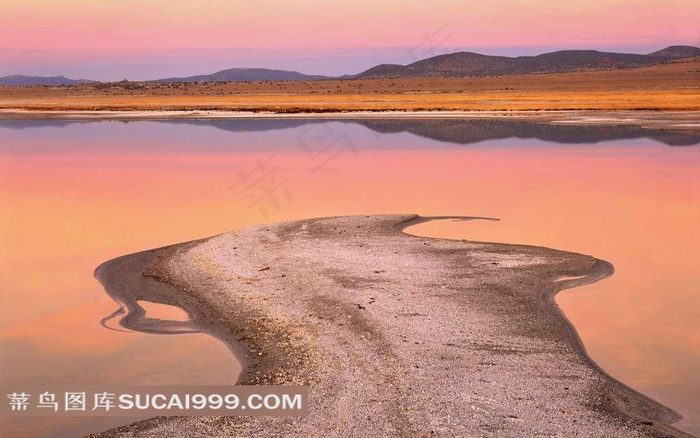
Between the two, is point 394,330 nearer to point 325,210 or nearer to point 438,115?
point 325,210

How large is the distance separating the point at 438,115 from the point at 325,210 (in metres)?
39.1

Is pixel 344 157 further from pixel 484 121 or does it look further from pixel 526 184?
pixel 484 121

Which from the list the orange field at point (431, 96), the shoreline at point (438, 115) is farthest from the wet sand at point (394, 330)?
the orange field at point (431, 96)

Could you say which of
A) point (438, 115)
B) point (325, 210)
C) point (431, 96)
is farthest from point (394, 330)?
point (431, 96)

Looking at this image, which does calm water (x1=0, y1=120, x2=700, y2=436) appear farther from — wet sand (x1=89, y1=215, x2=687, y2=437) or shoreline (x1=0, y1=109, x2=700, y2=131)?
shoreline (x1=0, y1=109, x2=700, y2=131)

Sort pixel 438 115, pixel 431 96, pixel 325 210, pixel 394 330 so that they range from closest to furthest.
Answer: pixel 394 330 → pixel 325 210 → pixel 438 115 → pixel 431 96

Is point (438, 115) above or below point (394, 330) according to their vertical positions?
above

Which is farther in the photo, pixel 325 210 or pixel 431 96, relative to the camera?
pixel 431 96

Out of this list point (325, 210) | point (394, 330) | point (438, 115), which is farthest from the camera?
point (438, 115)

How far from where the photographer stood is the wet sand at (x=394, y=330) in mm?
7918

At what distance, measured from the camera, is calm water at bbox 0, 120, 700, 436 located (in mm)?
10125

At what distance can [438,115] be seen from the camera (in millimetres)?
58531

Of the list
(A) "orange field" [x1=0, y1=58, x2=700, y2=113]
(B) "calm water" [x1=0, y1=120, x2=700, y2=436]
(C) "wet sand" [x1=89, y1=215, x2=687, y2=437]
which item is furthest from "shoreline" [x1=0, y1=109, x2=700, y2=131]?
(C) "wet sand" [x1=89, y1=215, x2=687, y2=437]

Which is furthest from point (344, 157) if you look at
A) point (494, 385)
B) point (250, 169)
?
point (494, 385)
